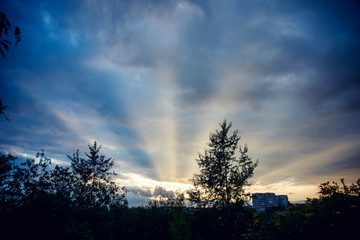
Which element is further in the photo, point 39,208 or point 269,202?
point 269,202

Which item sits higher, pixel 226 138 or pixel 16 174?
pixel 226 138

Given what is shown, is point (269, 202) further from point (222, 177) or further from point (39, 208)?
point (39, 208)

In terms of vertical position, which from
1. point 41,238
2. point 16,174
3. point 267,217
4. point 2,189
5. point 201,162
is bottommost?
point 41,238

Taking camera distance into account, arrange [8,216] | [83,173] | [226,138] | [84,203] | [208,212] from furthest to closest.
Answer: [226,138] → [83,173] → [84,203] → [208,212] → [8,216]

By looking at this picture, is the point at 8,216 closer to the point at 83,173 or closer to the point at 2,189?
the point at 2,189

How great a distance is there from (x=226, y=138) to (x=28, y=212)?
1507cm

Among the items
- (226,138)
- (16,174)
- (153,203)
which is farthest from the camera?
(226,138)

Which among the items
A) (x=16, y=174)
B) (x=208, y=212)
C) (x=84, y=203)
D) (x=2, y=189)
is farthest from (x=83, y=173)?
(x=208, y=212)

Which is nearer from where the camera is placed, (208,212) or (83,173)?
(208,212)

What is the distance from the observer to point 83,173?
1525 centimetres

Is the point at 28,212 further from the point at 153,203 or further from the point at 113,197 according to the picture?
the point at 113,197

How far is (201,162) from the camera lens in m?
16.2

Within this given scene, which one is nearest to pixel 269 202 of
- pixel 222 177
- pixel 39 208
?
pixel 222 177

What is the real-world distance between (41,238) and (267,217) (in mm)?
9156
